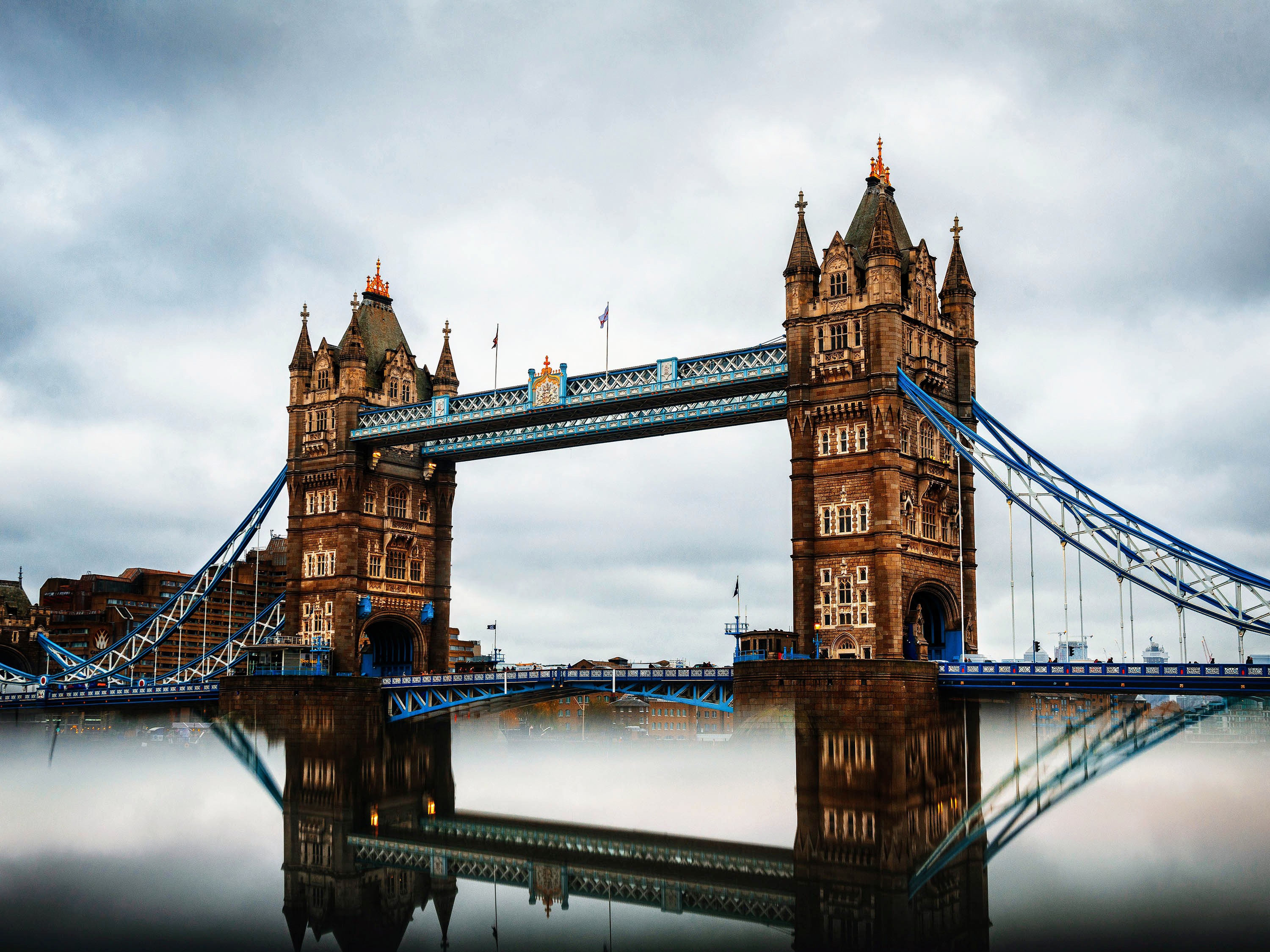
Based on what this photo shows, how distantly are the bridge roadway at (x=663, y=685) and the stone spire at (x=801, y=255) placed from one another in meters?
24.7

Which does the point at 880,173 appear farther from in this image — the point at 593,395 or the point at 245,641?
the point at 245,641

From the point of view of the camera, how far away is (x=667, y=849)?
3691 cm

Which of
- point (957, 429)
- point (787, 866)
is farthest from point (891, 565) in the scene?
point (787, 866)

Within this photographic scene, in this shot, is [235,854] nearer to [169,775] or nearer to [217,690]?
[169,775]

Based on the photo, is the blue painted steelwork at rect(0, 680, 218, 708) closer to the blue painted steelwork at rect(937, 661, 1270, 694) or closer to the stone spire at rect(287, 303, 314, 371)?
the stone spire at rect(287, 303, 314, 371)

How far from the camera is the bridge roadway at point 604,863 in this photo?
98.2ft

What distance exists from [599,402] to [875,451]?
21.0 m

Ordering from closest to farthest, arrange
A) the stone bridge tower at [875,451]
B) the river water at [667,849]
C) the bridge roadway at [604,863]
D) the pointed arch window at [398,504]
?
the river water at [667,849] < the bridge roadway at [604,863] < the stone bridge tower at [875,451] < the pointed arch window at [398,504]

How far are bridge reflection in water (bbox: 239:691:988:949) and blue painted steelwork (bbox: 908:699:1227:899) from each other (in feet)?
1.62

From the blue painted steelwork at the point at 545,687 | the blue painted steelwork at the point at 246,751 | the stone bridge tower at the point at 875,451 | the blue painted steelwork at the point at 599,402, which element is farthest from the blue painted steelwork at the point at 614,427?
the blue painted steelwork at the point at 246,751

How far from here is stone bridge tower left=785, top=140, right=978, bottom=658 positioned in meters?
72.9

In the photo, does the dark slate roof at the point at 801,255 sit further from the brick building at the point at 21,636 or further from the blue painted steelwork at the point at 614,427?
the brick building at the point at 21,636

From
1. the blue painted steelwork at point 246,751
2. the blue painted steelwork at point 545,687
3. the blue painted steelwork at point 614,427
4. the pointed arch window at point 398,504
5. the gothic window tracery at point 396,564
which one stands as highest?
the blue painted steelwork at point 614,427

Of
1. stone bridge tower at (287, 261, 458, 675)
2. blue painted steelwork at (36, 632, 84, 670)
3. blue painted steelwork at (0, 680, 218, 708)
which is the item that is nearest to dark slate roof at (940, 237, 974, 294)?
stone bridge tower at (287, 261, 458, 675)
